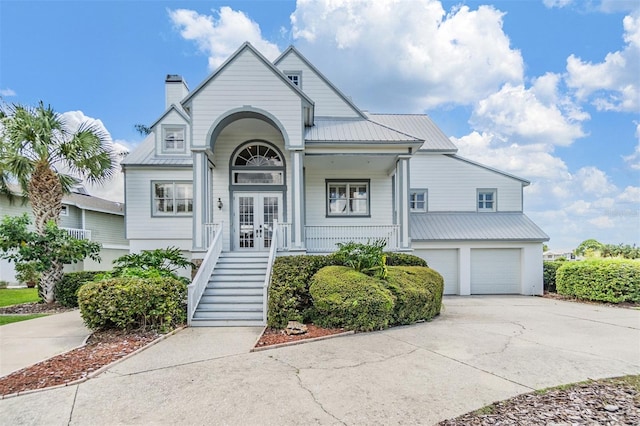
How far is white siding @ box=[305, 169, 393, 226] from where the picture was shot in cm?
1375

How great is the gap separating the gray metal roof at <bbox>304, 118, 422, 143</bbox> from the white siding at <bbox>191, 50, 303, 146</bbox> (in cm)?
110

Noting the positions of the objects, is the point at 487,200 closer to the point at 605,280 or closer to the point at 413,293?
the point at 605,280

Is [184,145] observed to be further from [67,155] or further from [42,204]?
[42,204]

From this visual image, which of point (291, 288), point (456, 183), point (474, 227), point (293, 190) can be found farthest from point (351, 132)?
point (474, 227)

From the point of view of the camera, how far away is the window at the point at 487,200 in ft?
54.8

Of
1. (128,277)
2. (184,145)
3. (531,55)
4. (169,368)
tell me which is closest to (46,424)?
(169,368)

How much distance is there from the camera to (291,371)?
5.06 metres

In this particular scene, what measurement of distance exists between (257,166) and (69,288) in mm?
7580

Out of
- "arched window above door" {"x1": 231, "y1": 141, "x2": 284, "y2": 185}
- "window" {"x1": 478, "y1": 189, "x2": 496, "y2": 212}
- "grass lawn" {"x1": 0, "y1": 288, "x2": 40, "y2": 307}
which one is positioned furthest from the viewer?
"window" {"x1": 478, "y1": 189, "x2": 496, "y2": 212}

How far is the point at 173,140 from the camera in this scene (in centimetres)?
1486

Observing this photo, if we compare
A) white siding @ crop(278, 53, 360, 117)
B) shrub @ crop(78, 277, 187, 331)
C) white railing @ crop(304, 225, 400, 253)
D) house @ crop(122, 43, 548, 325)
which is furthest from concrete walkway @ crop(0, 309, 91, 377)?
white siding @ crop(278, 53, 360, 117)

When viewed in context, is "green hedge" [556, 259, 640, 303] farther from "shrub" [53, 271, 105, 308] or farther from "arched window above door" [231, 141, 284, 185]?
"shrub" [53, 271, 105, 308]

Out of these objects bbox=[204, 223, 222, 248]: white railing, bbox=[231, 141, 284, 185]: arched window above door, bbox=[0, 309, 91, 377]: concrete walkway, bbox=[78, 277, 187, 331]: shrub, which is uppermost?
bbox=[231, 141, 284, 185]: arched window above door

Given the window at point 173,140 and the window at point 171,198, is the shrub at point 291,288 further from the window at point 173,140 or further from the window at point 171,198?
the window at point 173,140
